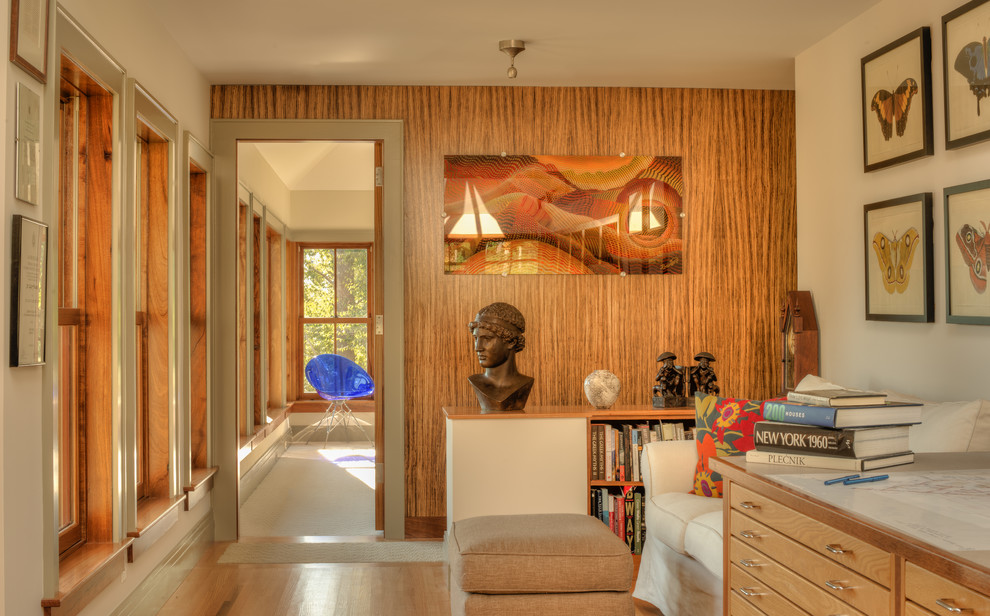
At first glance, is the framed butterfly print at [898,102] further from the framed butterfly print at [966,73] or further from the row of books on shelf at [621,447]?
the row of books on shelf at [621,447]

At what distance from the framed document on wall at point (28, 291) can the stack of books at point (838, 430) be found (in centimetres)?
194

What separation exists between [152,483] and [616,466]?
2235 mm

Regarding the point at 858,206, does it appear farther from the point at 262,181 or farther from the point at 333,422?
the point at 333,422

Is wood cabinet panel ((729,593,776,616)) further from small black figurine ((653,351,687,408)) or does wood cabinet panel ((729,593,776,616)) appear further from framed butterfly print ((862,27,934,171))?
small black figurine ((653,351,687,408))

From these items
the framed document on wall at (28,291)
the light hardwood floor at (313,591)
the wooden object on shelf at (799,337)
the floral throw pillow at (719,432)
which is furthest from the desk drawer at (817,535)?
the wooden object on shelf at (799,337)

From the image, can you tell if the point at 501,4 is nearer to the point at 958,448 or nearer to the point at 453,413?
the point at 453,413

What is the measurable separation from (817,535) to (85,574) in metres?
2.23

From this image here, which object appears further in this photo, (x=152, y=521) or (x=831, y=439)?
(x=152, y=521)

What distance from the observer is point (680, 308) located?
477 cm

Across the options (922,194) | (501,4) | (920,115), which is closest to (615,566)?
(922,194)

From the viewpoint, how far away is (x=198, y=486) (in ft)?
13.4

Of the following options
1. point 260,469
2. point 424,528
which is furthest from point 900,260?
point 260,469

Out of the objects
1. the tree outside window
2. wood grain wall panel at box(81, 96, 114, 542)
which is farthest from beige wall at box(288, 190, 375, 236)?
wood grain wall panel at box(81, 96, 114, 542)

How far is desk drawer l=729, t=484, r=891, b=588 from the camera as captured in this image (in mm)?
1518
